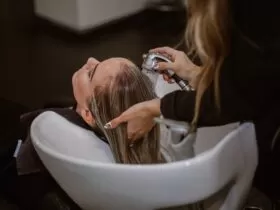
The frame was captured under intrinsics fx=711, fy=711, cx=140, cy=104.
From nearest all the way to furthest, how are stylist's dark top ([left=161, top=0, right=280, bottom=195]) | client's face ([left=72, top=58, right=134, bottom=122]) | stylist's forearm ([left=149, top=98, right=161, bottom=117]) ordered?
stylist's dark top ([left=161, top=0, right=280, bottom=195]), stylist's forearm ([left=149, top=98, right=161, bottom=117]), client's face ([left=72, top=58, right=134, bottom=122])

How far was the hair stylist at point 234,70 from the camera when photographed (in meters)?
1.12

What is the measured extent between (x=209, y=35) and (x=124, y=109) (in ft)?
0.95

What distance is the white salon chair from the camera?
46.9 inches

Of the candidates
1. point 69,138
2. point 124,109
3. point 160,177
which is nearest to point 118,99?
point 124,109

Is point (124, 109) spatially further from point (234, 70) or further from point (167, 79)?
point (234, 70)

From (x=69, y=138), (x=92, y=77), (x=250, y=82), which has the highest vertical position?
(x=250, y=82)

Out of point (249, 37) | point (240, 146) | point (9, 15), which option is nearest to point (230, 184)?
point (240, 146)

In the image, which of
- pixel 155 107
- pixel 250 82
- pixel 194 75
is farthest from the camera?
pixel 194 75

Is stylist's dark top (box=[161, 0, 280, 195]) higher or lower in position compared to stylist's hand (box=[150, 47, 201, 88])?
higher

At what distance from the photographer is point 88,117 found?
1.43 meters

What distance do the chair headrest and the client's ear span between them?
0.06 feet

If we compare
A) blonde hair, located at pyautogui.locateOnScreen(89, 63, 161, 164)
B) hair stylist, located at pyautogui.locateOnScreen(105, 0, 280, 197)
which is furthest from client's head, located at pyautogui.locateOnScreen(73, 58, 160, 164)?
hair stylist, located at pyautogui.locateOnScreen(105, 0, 280, 197)

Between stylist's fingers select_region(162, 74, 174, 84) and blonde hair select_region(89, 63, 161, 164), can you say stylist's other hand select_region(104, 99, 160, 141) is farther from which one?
stylist's fingers select_region(162, 74, 174, 84)

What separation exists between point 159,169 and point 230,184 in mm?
190
